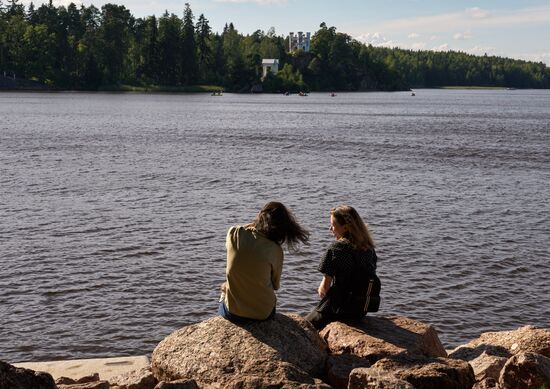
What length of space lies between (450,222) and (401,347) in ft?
55.0

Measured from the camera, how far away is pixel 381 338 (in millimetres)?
9266

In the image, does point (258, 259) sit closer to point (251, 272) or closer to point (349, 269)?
point (251, 272)

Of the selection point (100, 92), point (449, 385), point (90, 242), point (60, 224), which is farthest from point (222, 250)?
point (100, 92)

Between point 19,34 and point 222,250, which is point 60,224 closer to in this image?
point 222,250

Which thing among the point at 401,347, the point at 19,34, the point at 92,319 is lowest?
the point at 92,319

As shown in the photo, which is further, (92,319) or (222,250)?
(222,250)

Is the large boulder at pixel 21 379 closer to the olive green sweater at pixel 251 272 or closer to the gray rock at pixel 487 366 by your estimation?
the olive green sweater at pixel 251 272

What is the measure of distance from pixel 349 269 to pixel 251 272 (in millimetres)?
1637

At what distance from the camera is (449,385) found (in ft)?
25.4

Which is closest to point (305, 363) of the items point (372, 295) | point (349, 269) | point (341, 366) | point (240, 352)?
point (341, 366)

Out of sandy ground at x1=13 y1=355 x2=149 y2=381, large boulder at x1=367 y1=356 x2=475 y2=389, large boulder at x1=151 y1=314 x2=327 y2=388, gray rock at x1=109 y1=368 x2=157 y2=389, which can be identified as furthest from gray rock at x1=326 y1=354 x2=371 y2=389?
sandy ground at x1=13 y1=355 x2=149 y2=381

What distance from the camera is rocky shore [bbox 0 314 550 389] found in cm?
740

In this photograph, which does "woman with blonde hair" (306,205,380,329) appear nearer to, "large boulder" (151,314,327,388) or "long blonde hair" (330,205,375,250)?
"long blonde hair" (330,205,375,250)

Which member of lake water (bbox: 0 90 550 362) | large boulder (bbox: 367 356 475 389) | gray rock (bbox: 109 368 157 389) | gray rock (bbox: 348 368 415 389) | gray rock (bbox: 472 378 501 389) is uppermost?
gray rock (bbox: 348 368 415 389)
